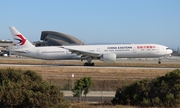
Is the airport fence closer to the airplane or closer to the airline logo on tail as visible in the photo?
the airplane

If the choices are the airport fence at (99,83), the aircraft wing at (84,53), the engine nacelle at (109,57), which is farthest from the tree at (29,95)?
the engine nacelle at (109,57)

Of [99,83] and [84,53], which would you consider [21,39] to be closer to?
[84,53]

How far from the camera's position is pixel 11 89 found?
54.5 feet

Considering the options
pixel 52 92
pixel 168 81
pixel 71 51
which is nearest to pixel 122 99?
pixel 168 81

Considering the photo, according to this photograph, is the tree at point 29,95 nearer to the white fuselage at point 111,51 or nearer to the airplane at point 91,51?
the airplane at point 91,51

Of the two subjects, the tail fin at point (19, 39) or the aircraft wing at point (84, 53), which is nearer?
the aircraft wing at point (84, 53)

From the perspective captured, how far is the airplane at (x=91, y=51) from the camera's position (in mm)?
51469

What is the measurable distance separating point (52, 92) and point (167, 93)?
7.27 m

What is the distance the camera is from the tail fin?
179ft

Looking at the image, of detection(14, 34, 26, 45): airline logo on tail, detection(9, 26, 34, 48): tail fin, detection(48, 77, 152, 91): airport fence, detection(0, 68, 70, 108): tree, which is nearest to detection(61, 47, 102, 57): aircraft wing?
detection(9, 26, 34, 48): tail fin

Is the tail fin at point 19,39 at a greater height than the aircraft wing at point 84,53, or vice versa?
the tail fin at point 19,39

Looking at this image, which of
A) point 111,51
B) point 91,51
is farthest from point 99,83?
point 91,51

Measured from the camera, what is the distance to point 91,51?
5309 cm

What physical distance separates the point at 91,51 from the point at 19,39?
445 inches
